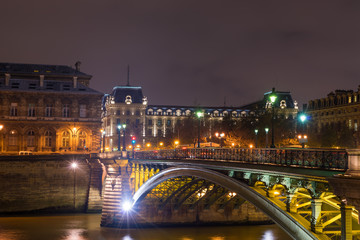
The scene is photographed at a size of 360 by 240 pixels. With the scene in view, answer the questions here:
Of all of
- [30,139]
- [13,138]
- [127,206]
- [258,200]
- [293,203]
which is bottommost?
[127,206]

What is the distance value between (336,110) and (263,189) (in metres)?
85.1

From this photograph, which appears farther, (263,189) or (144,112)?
(144,112)

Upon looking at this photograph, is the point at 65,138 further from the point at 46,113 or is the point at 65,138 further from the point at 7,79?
the point at 7,79

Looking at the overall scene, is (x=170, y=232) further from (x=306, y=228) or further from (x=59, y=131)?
(x=59, y=131)

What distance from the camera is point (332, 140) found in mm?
84875

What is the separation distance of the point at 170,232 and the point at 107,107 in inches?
4128

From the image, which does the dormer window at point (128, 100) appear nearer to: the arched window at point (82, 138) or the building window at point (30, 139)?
the arched window at point (82, 138)

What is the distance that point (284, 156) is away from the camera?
73.2 feet

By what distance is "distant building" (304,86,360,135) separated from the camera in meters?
98.9

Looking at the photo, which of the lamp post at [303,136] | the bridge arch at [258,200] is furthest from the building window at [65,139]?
the lamp post at [303,136]

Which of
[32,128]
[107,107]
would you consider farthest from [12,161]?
[107,107]

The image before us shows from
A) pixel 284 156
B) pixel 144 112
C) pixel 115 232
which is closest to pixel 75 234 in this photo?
pixel 115 232

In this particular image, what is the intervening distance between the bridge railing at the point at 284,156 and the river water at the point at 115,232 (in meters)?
12.7

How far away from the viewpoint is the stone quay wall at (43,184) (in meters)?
66.4
